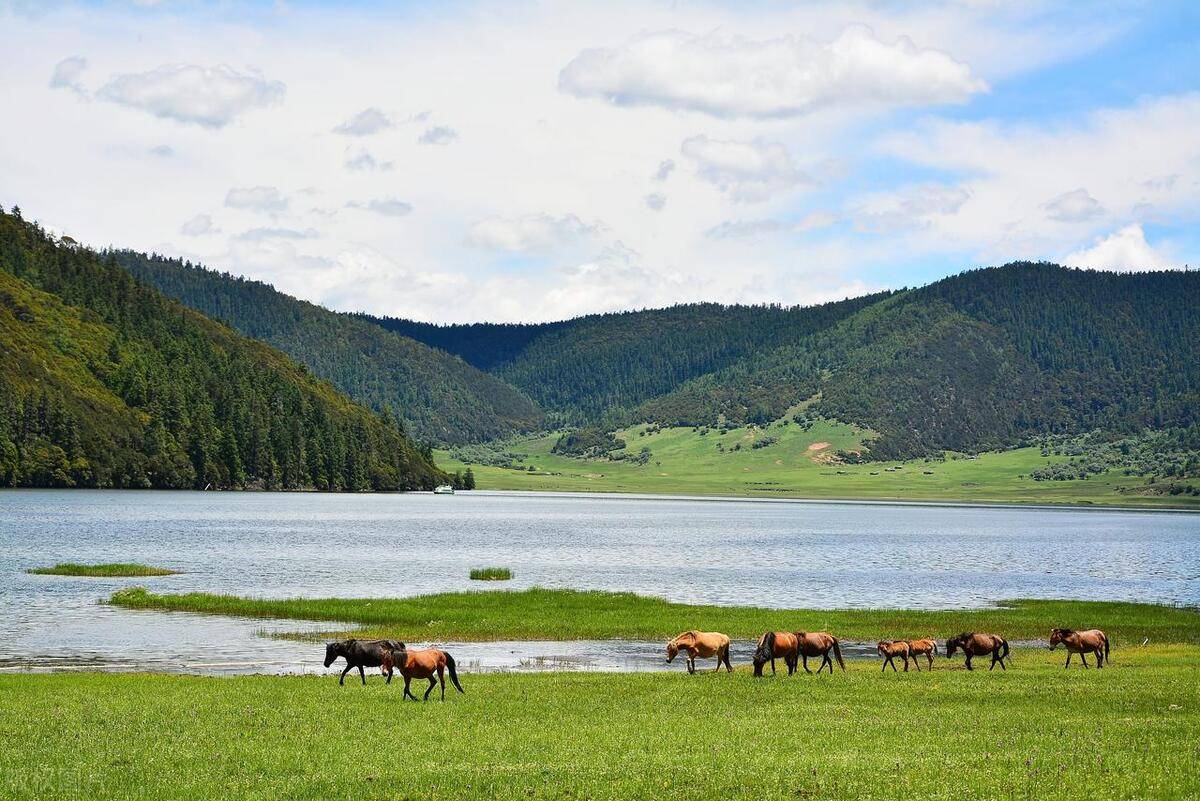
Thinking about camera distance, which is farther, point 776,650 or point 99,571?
point 99,571

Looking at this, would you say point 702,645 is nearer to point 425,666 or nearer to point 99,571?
point 425,666

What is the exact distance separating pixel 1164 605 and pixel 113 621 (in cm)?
6569

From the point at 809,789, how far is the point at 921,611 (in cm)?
5423

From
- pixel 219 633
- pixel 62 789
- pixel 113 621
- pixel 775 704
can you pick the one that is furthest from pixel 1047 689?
pixel 113 621

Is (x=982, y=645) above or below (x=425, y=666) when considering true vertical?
below

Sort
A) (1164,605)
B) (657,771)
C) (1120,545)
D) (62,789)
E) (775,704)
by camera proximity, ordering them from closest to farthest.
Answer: (62,789), (657,771), (775,704), (1164,605), (1120,545)

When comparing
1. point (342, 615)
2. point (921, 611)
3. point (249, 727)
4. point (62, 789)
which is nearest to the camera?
point (62, 789)

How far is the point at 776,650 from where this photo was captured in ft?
138

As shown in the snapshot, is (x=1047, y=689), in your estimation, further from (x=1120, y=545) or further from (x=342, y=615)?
(x=1120, y=545)

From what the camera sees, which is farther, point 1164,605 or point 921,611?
point 1164,605

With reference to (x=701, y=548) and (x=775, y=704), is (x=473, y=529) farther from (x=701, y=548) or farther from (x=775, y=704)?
(x=775, y=704)

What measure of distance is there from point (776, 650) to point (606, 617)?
82.9 ft

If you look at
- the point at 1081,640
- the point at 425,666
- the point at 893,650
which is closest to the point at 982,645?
the point at 1081,640

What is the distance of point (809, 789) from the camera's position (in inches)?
851
